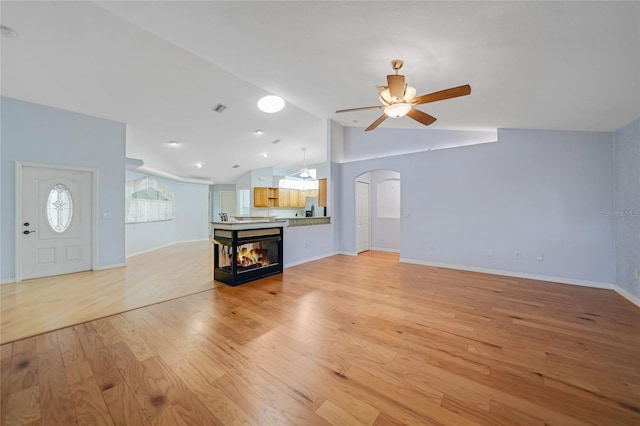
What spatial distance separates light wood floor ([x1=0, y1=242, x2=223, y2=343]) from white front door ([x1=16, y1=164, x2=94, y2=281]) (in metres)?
0.26

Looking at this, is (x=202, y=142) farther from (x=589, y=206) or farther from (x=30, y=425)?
(x=589, y=206)

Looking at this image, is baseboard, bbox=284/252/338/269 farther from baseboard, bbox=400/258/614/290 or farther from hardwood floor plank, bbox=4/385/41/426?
hardwood floor plank, bbox=4/385/41/426

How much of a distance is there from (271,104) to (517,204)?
5.22m

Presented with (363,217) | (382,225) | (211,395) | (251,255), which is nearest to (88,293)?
(251,255)

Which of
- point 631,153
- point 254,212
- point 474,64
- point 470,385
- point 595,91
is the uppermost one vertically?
point 474,64

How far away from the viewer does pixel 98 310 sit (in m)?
2.89

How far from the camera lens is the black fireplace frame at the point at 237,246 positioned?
12.6ft

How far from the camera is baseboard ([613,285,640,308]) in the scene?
3.16 metres

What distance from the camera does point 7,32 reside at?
2756 millimetres

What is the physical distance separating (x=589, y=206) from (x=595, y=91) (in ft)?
7.30

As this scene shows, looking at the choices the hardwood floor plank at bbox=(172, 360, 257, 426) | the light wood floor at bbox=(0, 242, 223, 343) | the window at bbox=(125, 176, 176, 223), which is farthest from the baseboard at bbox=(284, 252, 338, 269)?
the window at bbox=(125, 176, 176, 223)

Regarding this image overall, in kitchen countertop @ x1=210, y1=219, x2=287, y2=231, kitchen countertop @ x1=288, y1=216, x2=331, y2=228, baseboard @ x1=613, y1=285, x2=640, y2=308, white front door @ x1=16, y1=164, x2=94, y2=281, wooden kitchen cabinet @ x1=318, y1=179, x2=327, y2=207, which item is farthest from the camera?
wooden kitchen cabinet @ x1=318, y1=179, x2=327, y2=207

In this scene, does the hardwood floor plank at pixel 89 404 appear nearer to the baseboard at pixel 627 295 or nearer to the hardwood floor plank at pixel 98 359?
the hardwood floor plank at pixel 98 359

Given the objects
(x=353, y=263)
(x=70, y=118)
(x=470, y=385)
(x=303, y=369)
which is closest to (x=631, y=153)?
(x=470, y=385)
